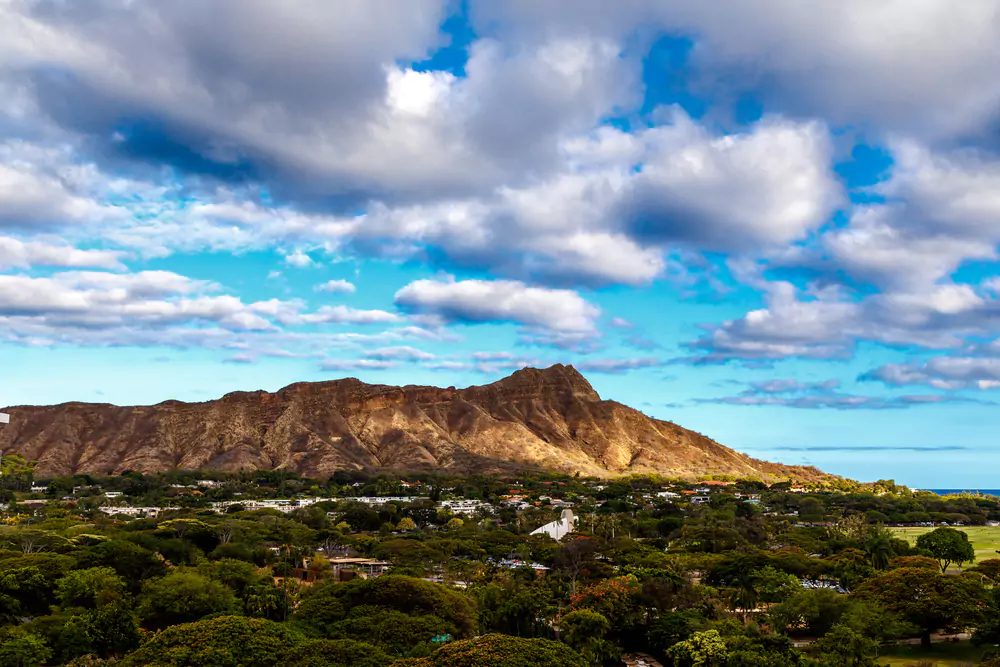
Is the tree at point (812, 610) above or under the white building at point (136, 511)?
above

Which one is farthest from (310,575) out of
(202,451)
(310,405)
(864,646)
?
(310,405)

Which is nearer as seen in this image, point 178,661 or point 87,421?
point 178,661

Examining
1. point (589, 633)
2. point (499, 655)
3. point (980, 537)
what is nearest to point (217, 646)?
point (499, 655)

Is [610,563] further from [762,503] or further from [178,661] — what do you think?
[762,503]

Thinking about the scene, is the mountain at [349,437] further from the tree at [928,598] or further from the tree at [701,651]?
the tree at [701,651]

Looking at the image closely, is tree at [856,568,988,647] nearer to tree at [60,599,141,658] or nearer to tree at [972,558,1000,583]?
tree at [972,558,1000,583]

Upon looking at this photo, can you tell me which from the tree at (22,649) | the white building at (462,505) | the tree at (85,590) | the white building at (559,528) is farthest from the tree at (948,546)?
the tree at (22,649)
